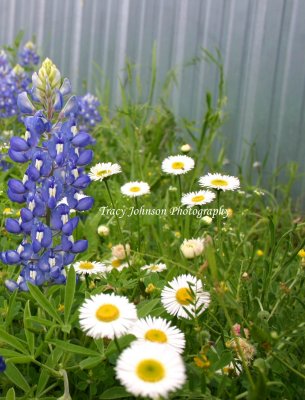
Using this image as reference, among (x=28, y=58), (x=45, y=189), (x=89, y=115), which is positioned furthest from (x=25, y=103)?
(x=28, y=58)

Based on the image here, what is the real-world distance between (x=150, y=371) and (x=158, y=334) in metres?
0.22

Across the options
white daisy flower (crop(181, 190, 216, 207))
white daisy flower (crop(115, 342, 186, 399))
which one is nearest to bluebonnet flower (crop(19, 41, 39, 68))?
white daisy flower (crop(181, 190, 216, 207))

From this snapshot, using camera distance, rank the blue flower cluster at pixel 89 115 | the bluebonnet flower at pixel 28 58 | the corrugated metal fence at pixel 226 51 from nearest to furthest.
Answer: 1. the corrugated metal fence at pixel 226 51
2. the blue flower cluster at pixel 89 115
3. the bluebonnet flower at pixel 28 58

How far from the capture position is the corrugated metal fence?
380 cm

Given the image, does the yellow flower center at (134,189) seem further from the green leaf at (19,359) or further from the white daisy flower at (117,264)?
the green leaf at (19,359)

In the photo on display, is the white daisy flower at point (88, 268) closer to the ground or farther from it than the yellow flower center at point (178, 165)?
closer to the ground

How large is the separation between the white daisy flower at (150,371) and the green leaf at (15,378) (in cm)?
45

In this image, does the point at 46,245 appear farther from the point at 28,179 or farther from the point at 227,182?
the point at 227,182

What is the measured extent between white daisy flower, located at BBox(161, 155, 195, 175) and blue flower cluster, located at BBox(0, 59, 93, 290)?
42 centimetres

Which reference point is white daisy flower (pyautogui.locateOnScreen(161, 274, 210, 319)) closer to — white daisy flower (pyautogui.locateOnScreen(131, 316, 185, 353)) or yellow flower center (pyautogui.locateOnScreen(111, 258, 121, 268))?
white daisy flower (pyautogui.locateOnScreen(131, 316, 185, 353))

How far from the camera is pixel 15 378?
4.43 ft

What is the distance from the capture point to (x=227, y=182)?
5.79 feet

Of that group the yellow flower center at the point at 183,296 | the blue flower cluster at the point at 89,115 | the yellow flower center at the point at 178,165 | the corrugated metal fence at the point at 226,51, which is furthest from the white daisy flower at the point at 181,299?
the blue flower cluster at the point at 89,115

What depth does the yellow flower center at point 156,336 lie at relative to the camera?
116cm
